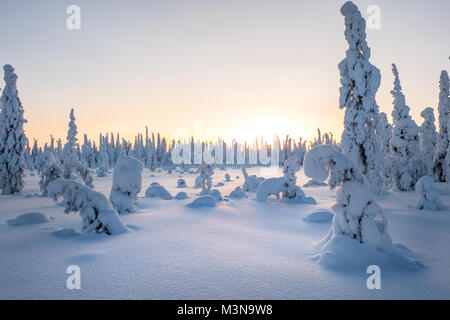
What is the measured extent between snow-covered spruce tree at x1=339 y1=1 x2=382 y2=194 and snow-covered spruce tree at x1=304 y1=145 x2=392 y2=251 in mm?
10261

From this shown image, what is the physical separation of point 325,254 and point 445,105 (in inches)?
1146

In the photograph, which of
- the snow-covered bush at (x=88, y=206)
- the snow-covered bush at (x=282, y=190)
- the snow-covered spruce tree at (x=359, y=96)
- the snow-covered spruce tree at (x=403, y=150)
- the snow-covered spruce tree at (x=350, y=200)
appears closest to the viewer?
the snow-covered spruce tree at (x=350, y=200)

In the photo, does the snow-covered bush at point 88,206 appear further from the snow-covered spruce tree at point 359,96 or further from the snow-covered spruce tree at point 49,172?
the snow-covered spruce tree at point 359,96

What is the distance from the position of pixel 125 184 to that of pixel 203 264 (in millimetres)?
7228

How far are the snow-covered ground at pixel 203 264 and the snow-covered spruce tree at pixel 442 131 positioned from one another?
20.4 m

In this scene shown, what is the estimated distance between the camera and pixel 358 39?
13578 millimetres

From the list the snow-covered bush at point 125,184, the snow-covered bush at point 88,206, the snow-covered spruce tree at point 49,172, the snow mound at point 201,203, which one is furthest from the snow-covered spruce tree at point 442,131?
the snow-covered spruce tree at point 49,172

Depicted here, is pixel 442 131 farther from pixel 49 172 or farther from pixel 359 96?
pixel 49 172

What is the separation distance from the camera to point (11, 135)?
1764cm

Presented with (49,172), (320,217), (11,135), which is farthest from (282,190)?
(11,135)

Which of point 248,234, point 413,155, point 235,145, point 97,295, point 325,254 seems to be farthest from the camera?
point 235,145

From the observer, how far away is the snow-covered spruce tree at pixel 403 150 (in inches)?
707
